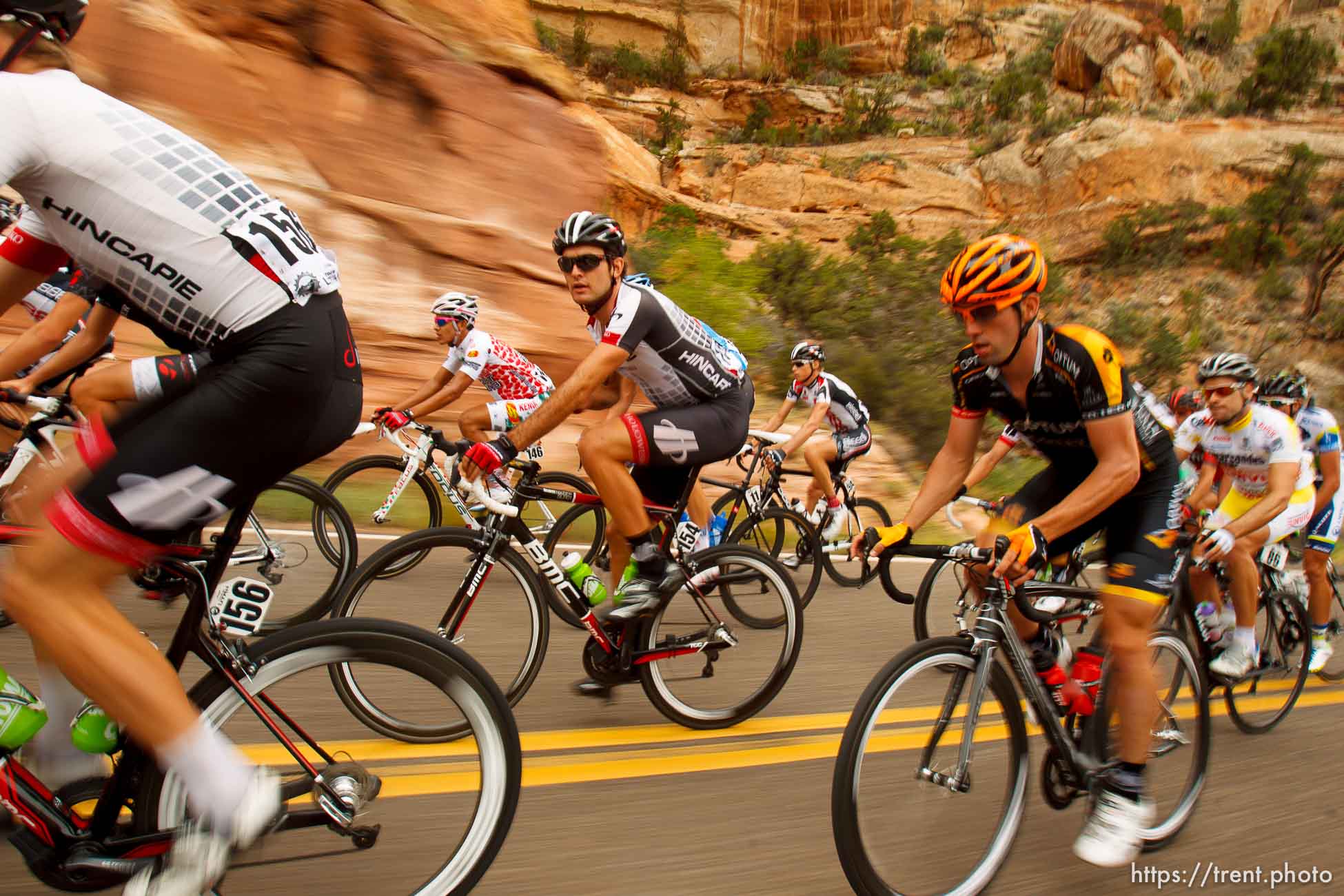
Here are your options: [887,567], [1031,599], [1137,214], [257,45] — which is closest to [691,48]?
[1137,214]

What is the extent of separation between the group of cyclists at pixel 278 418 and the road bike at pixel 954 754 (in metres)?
0.13

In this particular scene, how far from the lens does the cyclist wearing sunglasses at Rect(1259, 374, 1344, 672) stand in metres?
6.33

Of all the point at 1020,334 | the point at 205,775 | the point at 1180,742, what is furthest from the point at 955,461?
the point at 205,775

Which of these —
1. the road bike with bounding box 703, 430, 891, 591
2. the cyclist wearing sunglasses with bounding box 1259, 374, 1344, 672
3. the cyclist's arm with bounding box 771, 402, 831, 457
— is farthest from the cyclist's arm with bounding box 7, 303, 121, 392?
the cyclist wearing sunglasses with bounding box 1259, 374, 1344, 672

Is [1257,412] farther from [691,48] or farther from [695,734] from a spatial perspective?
[691,48]

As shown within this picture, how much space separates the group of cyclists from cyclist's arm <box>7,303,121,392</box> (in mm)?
14

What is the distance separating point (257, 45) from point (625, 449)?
11120 mm

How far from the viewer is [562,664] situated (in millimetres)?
4895

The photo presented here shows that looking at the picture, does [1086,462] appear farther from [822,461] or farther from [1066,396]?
[822,461]

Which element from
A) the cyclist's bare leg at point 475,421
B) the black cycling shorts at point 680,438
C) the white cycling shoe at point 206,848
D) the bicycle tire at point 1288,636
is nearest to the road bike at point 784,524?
the cyclist's bare leg at point 475,421

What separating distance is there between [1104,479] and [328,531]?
13.3 feet

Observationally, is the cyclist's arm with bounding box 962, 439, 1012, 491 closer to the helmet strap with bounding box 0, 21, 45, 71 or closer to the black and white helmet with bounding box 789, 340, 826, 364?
the black and white helmet with bounding box 789, 340, 826, 364

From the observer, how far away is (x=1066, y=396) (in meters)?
3.33

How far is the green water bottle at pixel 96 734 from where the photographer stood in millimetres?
2193
